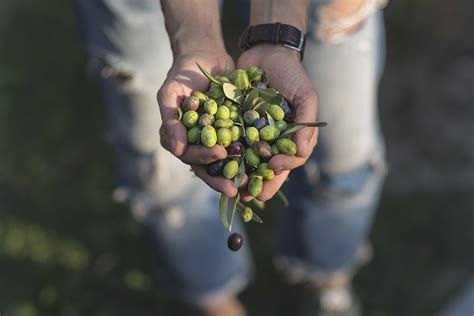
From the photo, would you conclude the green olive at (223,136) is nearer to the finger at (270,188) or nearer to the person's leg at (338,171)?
the finger at (270,188)

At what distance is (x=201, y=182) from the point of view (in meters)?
1.79

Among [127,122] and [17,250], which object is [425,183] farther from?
[17,250]

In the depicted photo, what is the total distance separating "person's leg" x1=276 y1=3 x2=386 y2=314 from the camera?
1.57 meters

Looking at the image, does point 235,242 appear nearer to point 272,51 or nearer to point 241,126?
point 241,126

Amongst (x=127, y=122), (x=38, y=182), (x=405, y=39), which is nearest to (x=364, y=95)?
(x=127, y=122)

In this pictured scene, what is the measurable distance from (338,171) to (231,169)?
66 centimetres

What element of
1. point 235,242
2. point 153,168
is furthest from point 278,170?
point 153,168

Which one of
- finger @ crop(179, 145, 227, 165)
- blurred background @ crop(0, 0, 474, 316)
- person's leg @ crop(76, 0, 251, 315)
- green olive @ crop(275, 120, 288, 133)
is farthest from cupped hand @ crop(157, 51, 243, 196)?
blurred background @ crop(0, 0, 474, 316)

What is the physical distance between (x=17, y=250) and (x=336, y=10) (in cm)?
138

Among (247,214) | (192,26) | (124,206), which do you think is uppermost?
(192,26)

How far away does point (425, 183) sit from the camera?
243cm

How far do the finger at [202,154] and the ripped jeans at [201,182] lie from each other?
1.36 feet

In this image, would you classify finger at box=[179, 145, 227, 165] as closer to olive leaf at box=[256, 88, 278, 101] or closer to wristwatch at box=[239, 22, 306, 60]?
olive leaf at box=[256, 88, 278, 101]

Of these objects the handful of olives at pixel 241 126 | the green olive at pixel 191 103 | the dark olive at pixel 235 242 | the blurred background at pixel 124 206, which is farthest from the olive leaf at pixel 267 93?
the blurred background at pixel 124 206
